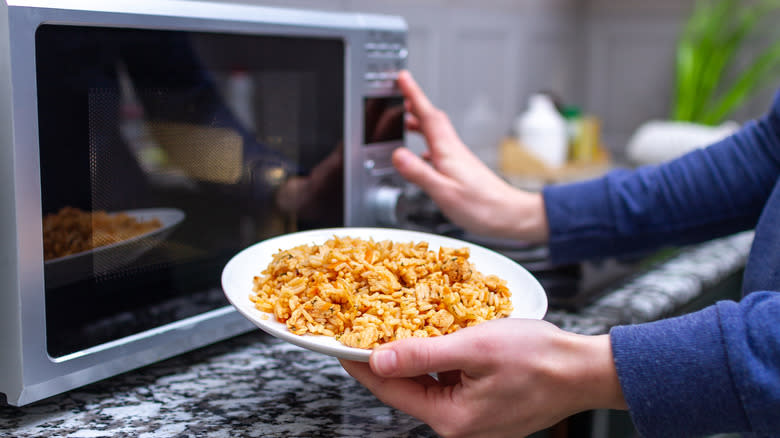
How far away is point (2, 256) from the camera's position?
0.55 m

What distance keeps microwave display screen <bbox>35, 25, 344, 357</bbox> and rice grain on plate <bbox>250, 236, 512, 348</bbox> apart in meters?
0.08

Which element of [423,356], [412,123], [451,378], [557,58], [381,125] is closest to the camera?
[423,356]

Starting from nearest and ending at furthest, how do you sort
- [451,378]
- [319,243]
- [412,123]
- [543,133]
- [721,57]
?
1. [451,378]
2. [319,243]
3. [412,123]
4. [543,133]
5. [721,57]

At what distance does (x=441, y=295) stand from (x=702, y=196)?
0.47 meters

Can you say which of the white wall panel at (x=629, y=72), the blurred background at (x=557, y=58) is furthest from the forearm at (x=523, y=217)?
the white wall panel at (x=629, y=72)

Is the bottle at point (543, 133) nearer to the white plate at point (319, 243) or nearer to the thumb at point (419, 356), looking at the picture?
the white plate at point (319, 243)

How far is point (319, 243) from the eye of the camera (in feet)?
2.45

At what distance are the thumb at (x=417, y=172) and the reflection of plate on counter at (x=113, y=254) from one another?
305 millimetres

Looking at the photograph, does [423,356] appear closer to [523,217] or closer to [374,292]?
[374,292]

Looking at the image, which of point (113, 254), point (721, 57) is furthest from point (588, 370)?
point (721, 57)

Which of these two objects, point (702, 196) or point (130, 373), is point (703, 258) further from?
point (130, 373)

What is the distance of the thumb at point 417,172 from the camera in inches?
36.1

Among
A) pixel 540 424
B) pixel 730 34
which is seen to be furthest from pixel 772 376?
pixel 730 34

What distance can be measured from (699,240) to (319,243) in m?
0.51
